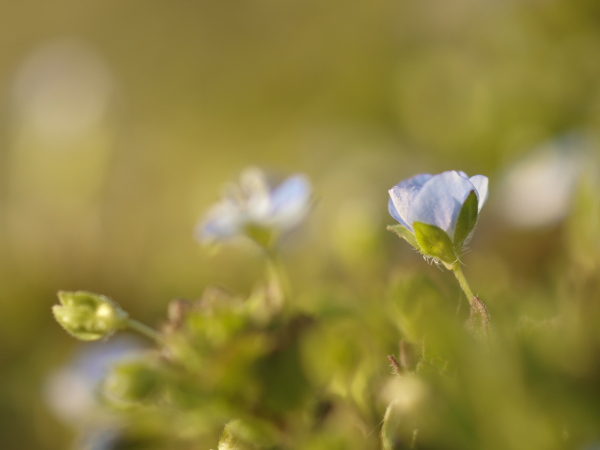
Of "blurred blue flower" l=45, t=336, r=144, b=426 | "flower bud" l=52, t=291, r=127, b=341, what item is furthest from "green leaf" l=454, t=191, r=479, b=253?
"blurred blue flower" l=45, t=336, r=144, b=426

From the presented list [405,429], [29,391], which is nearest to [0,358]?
[29,391]

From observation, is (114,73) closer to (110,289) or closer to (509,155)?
(110,289)

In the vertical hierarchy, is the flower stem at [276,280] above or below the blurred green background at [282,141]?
below

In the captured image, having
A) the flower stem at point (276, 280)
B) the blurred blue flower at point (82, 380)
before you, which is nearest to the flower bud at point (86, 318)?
the flower stem at point (276, 280)

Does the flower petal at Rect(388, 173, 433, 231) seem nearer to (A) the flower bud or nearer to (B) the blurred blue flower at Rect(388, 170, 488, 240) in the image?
(B) the blurred blue flower at Rect(388, 170, 488, 240)

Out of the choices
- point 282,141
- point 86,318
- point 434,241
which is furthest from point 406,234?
point 282,141

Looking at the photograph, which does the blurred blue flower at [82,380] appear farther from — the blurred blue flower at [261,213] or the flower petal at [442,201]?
the flower petal at [442,201]

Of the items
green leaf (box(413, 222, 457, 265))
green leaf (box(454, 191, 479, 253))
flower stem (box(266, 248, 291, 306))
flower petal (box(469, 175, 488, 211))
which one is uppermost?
flower petal (box(469, 175, 488, 211))
